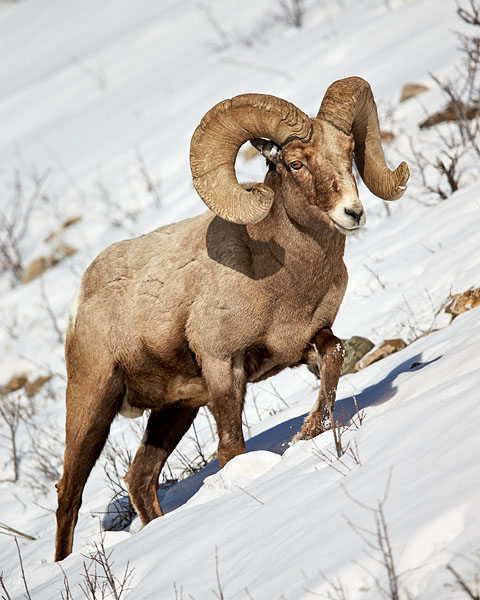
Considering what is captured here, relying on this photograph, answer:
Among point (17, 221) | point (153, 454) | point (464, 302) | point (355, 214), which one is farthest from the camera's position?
point (17, 221)

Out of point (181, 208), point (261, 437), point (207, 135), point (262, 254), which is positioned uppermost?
point (181, 208)

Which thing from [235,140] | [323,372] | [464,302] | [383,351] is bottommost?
[383,351]

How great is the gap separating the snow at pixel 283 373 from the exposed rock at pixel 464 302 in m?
0.16

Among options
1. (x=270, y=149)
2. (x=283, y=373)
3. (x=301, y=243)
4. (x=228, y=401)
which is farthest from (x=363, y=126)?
(x=283, y=373)

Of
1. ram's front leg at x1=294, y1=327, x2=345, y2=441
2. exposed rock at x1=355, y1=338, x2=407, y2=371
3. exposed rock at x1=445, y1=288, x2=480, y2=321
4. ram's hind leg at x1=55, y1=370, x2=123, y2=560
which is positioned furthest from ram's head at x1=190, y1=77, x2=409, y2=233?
exposed rock at x1=355, y1=338, x2=407, y2=371

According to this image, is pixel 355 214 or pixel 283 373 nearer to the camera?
pixel 355 214

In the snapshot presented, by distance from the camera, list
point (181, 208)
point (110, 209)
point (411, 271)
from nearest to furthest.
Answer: point (411, 271) < point (181, 208) < point (110, 209)

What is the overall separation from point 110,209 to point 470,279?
8.84 meters

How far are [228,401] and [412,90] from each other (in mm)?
8447

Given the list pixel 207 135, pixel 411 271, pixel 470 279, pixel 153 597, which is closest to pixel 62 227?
pixel 411 271

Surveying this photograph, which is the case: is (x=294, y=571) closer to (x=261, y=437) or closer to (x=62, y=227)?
(x=261, y=437)

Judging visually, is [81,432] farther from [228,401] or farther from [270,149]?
[270,149]

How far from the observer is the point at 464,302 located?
6270 mm

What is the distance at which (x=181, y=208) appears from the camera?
1290cm
